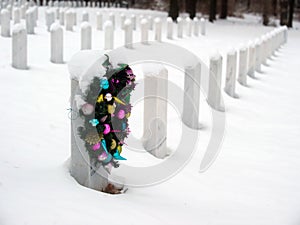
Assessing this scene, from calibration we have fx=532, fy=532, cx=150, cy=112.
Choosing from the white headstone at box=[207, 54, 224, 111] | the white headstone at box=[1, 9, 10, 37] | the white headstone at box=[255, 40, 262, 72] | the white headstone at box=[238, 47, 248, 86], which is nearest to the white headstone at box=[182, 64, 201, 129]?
the white headstone at box=[207, 54, 224, 111]

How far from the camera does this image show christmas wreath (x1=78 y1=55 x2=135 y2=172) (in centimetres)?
448

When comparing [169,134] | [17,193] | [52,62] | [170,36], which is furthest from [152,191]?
[170,36]

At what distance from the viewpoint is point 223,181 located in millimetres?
5777

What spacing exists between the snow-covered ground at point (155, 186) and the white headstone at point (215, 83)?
21 cm

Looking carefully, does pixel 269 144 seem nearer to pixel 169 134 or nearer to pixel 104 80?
pixel 169 134

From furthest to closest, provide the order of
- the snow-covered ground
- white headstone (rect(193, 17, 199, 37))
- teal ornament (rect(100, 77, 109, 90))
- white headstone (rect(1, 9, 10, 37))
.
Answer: white headstone (rect(193, 17, 199, 37)) < white headstone (rect(1, 9, 10, 37)) < teal ornament (rect(100, 77, 109, 90)) < the snow-covered ground

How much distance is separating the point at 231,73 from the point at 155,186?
494 centimetres

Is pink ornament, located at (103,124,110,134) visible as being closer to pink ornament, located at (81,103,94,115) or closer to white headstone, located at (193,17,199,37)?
pink ornament, located at (81,103,94,115)

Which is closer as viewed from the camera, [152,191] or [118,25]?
[152,191]

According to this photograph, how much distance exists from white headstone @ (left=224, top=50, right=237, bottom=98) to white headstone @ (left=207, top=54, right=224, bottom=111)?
102 centimetres

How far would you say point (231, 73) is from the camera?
32.2ft

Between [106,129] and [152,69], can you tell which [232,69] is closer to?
[152,69]

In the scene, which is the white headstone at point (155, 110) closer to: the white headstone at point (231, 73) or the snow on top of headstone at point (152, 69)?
the snow on top of headstone at point (152, 69)

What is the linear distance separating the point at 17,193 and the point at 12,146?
4.48 ft
